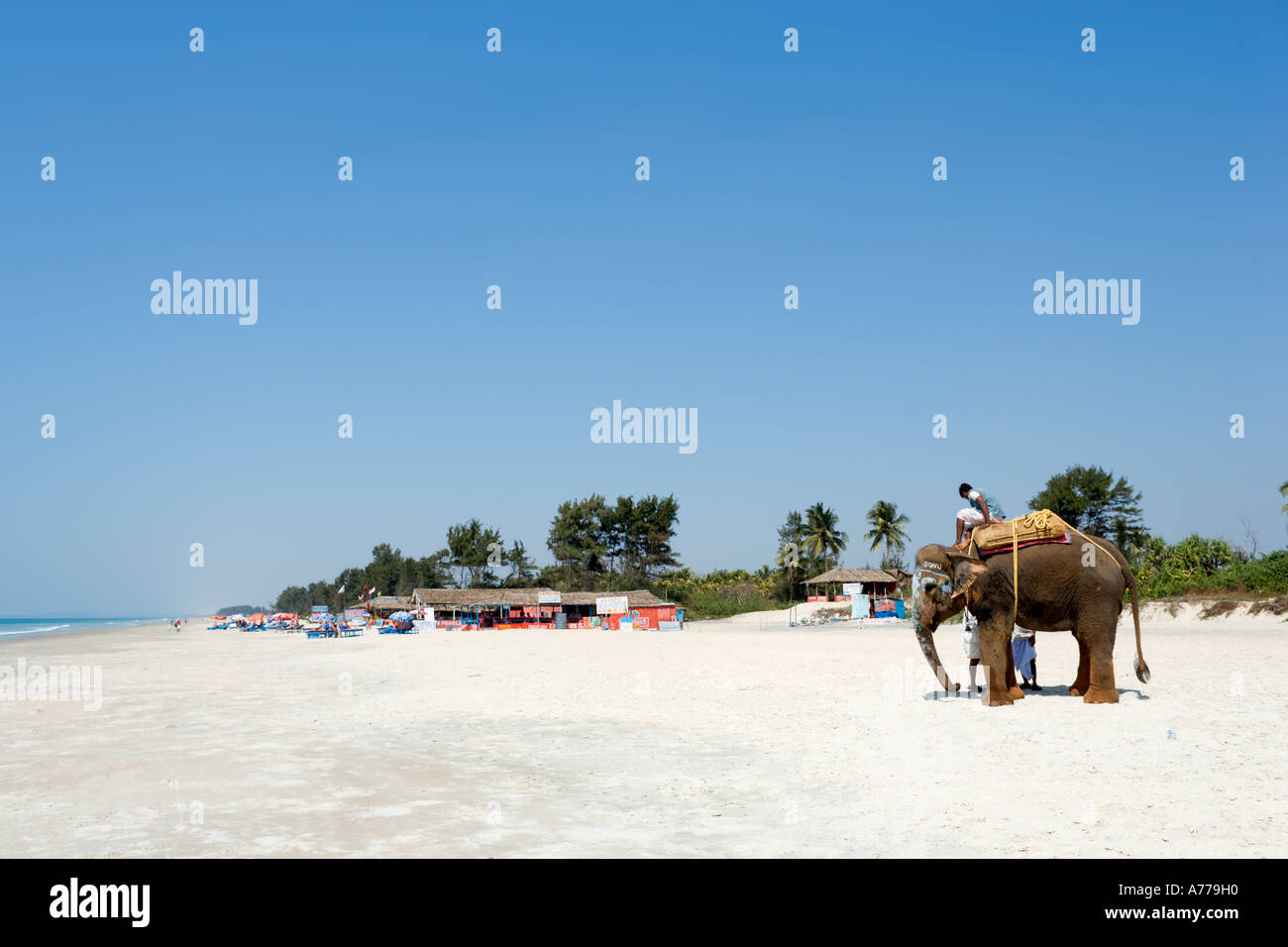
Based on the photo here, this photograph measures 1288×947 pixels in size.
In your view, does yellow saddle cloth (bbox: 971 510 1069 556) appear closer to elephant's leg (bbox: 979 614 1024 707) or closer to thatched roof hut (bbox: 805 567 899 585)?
elephant's leg (bbox: 979 614 1024 707)

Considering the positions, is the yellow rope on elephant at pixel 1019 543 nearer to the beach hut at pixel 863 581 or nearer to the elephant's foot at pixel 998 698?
the elephant's foot at pixel 998 698

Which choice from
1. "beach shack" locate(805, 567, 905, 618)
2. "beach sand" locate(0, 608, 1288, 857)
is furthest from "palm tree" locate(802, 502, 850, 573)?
"beach sand" locate(0, 608, 1288, 857)

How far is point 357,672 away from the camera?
26.4 meters

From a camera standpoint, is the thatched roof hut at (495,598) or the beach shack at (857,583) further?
the thatched roof hut at (495,598)

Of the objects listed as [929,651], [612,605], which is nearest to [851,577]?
[612,605]

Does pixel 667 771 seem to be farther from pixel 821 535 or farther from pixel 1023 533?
pixel 821 535

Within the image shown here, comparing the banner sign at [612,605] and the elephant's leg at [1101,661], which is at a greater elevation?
the elephant's leg at [1101,661]

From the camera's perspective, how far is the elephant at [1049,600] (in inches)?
524

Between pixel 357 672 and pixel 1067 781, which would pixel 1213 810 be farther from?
pixel 357 672

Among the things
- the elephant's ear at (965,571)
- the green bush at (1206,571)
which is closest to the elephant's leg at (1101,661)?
the elephant's ear at (965,571)

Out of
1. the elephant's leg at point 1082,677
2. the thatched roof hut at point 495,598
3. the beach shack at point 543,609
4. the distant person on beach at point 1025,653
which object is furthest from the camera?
the thatched roof hut at point 495,598

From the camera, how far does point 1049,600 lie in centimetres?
1356

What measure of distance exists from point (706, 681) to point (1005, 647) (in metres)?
8.27
